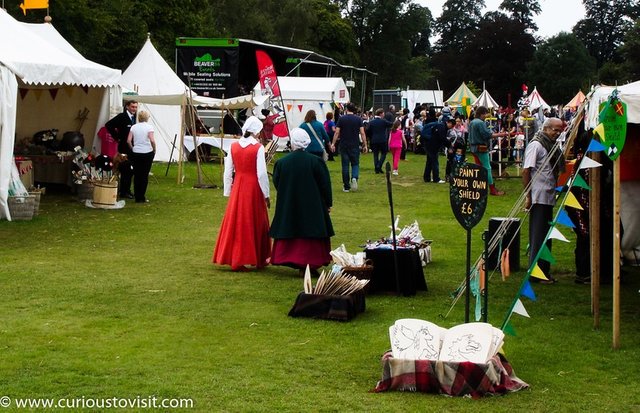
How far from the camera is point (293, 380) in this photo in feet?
23.2

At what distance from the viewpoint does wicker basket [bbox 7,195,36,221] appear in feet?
53.2

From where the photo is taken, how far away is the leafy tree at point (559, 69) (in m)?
84.5

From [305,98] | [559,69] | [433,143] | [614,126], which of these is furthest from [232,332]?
[559,69]

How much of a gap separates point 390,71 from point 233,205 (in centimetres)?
8359

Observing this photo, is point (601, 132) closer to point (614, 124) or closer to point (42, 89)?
point (614, 124)

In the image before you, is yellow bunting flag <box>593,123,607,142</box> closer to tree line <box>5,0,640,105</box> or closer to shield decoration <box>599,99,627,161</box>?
shield decoration <box>599,99,627,161</box>

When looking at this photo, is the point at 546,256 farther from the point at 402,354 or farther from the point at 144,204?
the point at 144,204

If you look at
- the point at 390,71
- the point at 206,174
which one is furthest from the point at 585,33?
the point at 206,174

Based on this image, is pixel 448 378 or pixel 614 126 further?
pixel 614 126

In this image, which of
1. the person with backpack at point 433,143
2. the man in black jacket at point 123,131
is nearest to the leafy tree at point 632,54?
the person with backpack at point 433,143

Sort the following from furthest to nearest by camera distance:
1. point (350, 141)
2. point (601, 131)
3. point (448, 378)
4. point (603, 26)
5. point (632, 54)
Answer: point (603, 26) < point (632, 54) < point (350, 141) < point (601, 131) < point (448, 378)

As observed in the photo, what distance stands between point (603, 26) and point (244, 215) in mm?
98527

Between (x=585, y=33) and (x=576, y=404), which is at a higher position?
(x=585, y=33)

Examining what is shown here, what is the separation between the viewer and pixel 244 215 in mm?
11727
